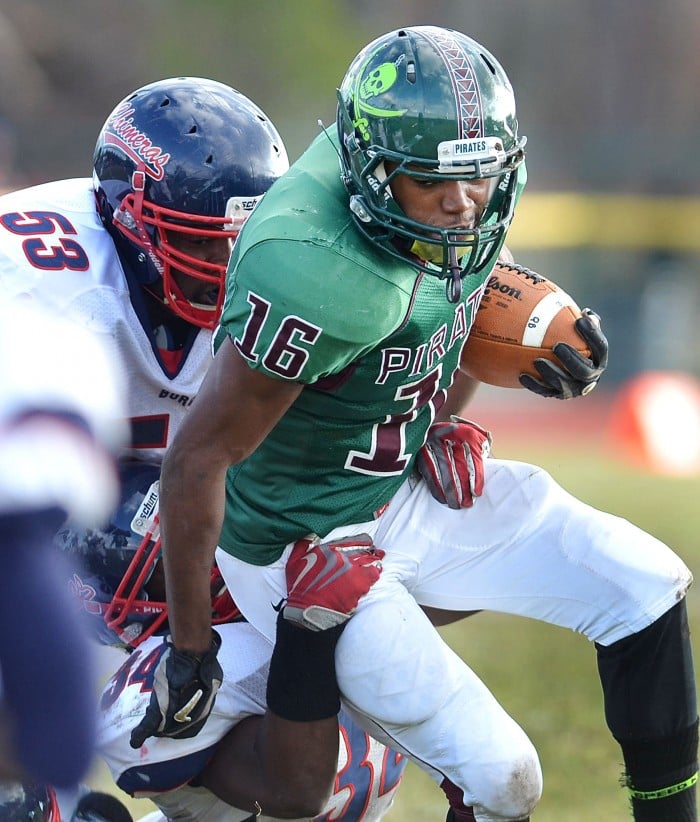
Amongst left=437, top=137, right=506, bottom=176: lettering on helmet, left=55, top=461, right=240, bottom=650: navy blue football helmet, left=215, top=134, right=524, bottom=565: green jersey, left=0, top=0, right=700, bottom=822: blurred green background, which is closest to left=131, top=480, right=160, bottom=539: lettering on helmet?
left=55, top=461, right=240, bottom=650: navy blue football helmet

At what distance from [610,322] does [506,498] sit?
1198cm

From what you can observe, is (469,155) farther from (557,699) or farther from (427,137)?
(557,699)

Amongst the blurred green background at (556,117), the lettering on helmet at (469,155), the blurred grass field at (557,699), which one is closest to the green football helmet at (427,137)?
the lettering on helmet at (469,155)

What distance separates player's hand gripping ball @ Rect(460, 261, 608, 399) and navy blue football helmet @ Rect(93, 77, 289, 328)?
2.18ft

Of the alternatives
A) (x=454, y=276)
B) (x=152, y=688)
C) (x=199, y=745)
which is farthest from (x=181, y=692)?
(x=454, y=276)

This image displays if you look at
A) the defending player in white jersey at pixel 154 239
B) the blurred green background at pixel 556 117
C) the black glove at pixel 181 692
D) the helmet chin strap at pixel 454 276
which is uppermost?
the helmet chin strap at pixel 454 276

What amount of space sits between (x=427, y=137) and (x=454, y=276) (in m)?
0.26

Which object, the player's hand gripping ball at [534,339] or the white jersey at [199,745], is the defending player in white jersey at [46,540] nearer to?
the white jersey at [199,745]

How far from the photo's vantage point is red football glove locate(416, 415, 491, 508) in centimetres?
291

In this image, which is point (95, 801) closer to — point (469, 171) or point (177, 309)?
point (177, 309)

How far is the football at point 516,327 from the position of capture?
2.84 m

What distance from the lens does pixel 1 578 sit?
163 centimetres

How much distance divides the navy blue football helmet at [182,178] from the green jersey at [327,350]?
448 mm

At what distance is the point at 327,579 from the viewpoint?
2654mm
